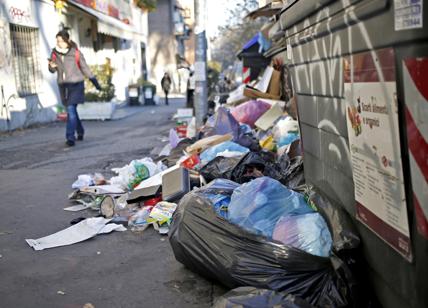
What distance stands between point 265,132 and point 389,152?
486 centimetres

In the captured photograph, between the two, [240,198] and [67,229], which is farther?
[67,229]

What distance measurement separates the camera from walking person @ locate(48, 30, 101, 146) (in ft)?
29.3

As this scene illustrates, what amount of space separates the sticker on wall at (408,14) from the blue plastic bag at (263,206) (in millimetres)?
1416

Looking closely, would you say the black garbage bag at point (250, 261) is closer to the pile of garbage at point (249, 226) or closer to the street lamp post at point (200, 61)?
the pile of garbage at point (249, 226)

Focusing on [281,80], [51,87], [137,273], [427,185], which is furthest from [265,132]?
[51,87]

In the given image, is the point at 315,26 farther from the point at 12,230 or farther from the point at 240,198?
the point at 12,230

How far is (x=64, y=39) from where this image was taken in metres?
9.01

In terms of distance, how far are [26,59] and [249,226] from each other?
11.9m

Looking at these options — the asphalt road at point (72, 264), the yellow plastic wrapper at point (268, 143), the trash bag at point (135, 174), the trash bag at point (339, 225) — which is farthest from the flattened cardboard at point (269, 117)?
the trash bag at point (339, 225)

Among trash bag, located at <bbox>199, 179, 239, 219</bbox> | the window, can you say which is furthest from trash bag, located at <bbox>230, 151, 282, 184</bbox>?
the window

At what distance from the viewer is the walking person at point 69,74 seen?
8.95 m

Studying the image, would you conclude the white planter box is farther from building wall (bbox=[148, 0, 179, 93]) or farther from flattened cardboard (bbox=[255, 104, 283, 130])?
building wall (bbox=[148, 0, 179, 93])

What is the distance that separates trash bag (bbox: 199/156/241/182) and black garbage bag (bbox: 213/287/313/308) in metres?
2.18

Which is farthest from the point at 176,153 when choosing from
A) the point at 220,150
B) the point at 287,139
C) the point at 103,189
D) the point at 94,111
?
the point at 94,111
